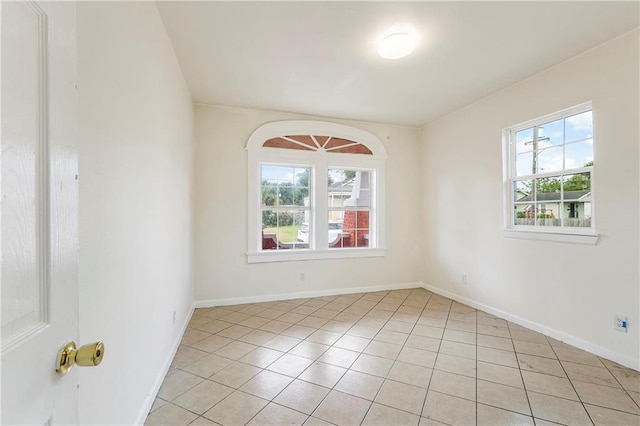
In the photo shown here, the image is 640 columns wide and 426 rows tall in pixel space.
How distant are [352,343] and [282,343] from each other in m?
0.66

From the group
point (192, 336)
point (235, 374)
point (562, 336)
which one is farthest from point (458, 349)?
point (192, 336)

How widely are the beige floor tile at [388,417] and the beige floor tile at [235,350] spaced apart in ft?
4.04

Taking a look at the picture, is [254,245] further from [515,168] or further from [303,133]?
[515,168]

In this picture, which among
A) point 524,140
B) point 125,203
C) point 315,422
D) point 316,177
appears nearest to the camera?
point 125,203

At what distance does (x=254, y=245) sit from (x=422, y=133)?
3.19 meters

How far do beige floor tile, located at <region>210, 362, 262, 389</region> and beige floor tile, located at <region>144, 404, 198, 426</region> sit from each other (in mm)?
336

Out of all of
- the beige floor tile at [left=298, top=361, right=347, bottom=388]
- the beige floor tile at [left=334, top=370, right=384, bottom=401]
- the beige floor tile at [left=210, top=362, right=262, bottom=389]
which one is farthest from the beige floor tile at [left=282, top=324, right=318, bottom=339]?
the beige floor tile at [left=334, top=370, right=384, bottom=401]

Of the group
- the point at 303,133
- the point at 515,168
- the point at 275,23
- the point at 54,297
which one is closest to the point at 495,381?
the point at 515,168

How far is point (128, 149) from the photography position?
1486 mm

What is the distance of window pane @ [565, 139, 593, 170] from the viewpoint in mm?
2646

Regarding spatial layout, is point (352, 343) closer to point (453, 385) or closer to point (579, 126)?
point (453, 385)

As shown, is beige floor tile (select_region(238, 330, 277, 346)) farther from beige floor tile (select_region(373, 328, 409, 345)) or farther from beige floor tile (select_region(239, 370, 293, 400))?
beige floor tile (select_region(373, 328, 409, 345))

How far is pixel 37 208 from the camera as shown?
1.79 ft

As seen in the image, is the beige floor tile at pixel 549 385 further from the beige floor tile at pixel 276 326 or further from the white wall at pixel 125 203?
the white wall at pixel 125 203
